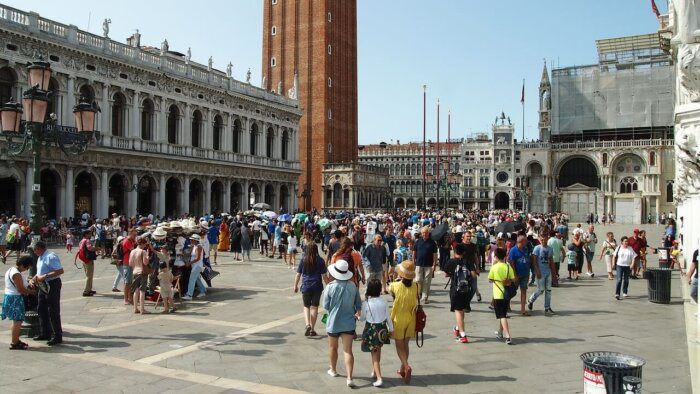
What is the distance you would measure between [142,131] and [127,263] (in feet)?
83.7

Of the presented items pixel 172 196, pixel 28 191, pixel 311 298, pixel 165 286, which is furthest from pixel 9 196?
pixel 311 298

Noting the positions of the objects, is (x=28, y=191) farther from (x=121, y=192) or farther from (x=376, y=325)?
(x=376, y=325)

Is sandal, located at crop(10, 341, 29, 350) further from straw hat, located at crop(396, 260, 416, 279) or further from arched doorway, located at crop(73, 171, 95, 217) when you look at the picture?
arched doorway, located at crop(73, 171, 95, 217)

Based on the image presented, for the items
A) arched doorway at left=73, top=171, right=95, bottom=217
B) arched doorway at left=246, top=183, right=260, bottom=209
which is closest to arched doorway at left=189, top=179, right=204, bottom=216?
arched doorway at left=246, top=183, right=260, bottom=209

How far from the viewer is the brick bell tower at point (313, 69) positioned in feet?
196

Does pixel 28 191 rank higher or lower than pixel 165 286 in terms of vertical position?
higher

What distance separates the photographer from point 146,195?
3638cm

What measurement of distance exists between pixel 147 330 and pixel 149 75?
1149 inches

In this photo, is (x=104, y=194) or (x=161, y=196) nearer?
(x=104, y=194)

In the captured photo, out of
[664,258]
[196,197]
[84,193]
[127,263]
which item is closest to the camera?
[127,263]

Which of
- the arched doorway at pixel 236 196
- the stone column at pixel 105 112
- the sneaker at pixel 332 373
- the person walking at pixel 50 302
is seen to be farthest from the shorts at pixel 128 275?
the arched doorway at pixel 236 196

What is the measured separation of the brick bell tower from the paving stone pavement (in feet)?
155

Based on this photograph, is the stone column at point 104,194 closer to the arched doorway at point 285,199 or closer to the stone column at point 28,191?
the stone column at point 28,191

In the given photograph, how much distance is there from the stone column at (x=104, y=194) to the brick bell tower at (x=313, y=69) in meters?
27.4
